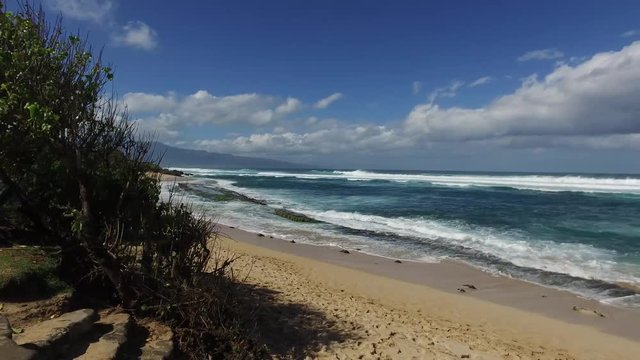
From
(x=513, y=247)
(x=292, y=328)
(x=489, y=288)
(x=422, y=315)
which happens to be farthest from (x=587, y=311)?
(x=513, y=247)

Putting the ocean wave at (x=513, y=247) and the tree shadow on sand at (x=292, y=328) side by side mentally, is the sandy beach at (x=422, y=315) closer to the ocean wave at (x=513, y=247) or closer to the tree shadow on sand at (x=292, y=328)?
the tree shadow on sand at (x=292, y=328)

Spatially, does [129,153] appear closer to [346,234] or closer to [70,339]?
[70,339]

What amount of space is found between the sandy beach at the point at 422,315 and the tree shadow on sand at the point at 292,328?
0.02 m

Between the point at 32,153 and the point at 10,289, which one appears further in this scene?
the point at 32,153

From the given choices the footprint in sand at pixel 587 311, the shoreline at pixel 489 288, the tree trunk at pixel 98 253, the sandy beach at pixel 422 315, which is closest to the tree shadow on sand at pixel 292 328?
the sandy beach at pixel 422 315

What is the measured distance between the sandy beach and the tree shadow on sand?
2 centimetres

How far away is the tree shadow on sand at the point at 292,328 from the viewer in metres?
7.18

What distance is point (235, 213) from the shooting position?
90.1 ft

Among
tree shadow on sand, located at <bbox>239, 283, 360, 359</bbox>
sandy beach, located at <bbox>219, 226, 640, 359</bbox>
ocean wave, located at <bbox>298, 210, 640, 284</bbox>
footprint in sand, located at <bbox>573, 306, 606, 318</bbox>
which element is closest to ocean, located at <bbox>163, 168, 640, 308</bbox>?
ocean wave, located at <bbox>298, 210, 640, 284</bbox>

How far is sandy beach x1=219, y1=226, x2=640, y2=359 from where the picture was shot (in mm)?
7793

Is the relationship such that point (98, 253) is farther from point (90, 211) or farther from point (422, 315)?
point (422, 315)

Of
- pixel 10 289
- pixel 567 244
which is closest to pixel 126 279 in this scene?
pixel 10 289

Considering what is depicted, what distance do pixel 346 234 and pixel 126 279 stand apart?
1494 centimetres

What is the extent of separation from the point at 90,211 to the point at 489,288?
1033cm
